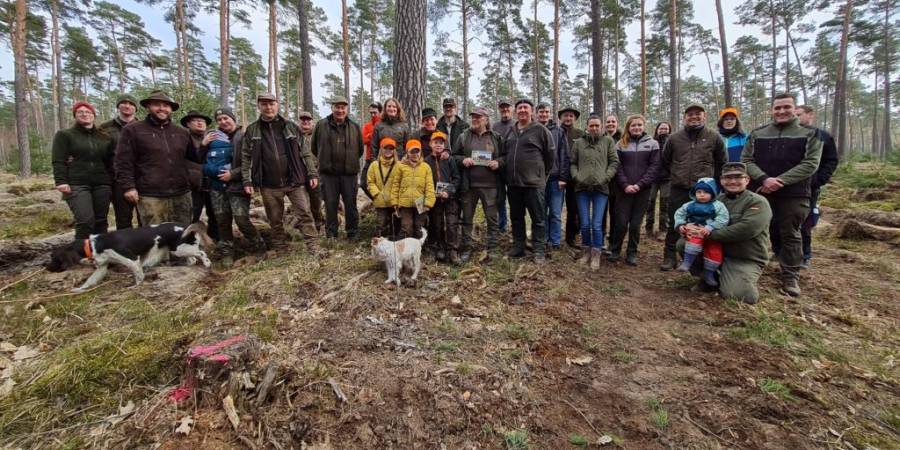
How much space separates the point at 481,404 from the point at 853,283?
5.83 meters

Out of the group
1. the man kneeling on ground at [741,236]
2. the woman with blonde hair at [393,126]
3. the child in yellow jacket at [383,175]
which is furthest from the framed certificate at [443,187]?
the man kneeling on ground at [741,236]

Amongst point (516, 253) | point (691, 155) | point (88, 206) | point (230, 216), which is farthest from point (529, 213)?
point (88, 206)

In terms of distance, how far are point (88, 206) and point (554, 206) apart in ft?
23.4

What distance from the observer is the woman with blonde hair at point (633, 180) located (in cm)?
554

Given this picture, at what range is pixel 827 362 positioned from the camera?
301 cm

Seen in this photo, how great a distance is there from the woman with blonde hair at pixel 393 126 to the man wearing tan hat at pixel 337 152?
0.42 m

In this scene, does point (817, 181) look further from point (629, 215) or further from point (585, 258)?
point (585, 258)

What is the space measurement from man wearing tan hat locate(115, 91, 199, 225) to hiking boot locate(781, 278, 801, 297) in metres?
8.60

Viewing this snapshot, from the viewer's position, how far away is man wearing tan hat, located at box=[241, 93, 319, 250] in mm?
5465

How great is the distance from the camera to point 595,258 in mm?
5656

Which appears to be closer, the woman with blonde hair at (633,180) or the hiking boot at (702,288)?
the hiking boot at (702,288)

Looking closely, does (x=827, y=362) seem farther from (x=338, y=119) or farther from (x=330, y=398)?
(x=338, y=119)

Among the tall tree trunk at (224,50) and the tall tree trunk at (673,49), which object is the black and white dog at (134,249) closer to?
the tall tree trunk at (224,50)

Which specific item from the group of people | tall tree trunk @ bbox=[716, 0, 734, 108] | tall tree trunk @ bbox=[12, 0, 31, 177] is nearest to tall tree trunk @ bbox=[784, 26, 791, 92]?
tall tree trunk @ bbox=[716, 0, 734, 108]
